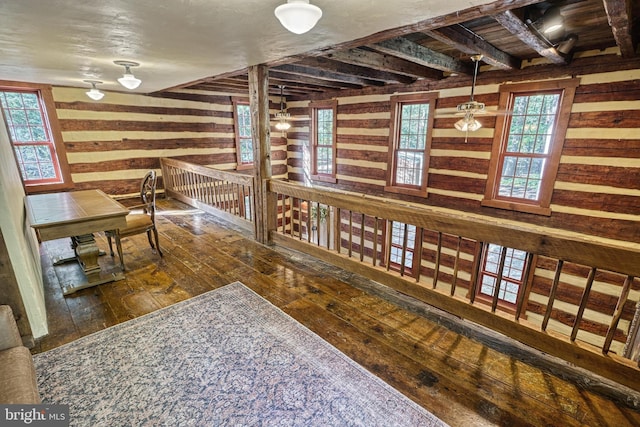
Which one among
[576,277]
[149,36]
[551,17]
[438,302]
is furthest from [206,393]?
[576,277]

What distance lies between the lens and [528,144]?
13.7ft

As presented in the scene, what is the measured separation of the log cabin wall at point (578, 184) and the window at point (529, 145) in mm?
106

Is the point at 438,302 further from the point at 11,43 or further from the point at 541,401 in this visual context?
the point at 11,43

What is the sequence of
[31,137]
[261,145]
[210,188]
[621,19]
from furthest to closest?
[210,188] → [31,137] → [261,145] → [621,19]

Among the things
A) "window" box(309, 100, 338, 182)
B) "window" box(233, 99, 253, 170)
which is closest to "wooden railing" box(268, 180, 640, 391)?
"window" box(309, 100, 338, 182)

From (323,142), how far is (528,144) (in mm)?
4372

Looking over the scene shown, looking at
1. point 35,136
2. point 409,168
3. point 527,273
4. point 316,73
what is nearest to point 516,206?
point 409,168

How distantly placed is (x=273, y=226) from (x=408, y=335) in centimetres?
228

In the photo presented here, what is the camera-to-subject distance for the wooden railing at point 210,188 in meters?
4.18

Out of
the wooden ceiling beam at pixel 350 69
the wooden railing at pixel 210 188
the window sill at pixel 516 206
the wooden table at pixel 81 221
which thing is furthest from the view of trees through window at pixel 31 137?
the window sill at pixel 516 206

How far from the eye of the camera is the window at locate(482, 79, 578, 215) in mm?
3841

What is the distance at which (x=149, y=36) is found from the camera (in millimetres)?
2398

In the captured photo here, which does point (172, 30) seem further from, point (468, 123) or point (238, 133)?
point (238, 133)

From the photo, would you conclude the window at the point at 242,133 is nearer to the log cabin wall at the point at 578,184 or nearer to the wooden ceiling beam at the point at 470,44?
the log cabin wall at the point at 578,184
